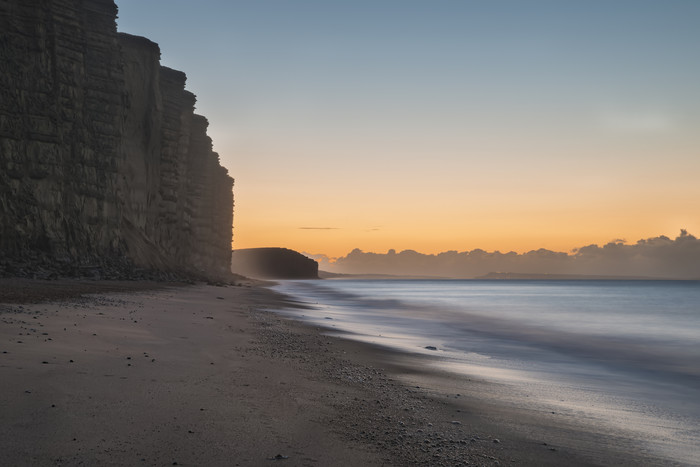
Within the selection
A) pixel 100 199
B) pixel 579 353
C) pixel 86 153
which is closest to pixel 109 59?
pixel 86 153

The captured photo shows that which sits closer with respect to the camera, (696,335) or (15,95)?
(696,335)

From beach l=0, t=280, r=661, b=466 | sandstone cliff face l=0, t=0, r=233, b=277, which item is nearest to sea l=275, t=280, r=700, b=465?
beach l=0, t=280, r=661, b=466

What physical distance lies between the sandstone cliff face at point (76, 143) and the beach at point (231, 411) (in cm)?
1607

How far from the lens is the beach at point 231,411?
387 centimetres

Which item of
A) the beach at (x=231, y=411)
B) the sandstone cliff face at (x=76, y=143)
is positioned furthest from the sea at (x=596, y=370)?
the sandstone cliff face at (x=76, y=143)

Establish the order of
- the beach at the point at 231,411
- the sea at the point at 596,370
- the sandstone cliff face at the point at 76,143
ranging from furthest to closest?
the sandstone cliff face at the point at 76,143
the sea at the point at 596,370
the beach at the point at 231,411

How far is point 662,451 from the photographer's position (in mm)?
5180

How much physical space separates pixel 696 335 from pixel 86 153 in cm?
3091

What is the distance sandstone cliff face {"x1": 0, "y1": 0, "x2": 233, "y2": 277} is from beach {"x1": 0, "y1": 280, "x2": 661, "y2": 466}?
16068 mm

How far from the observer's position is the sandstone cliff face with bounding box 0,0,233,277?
906 inches

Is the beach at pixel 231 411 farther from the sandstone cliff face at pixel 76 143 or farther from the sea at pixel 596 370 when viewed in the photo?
the sandstone cliff face at pixel 76 143

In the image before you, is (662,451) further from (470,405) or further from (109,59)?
(109,59)

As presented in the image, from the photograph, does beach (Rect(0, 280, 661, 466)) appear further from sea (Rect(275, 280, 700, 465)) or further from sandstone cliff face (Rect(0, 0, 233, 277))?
sandstone cliff face (Rect(0, 0, 233, 277))

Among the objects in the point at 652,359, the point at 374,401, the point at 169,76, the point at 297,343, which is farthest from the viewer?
the point at 169,76
